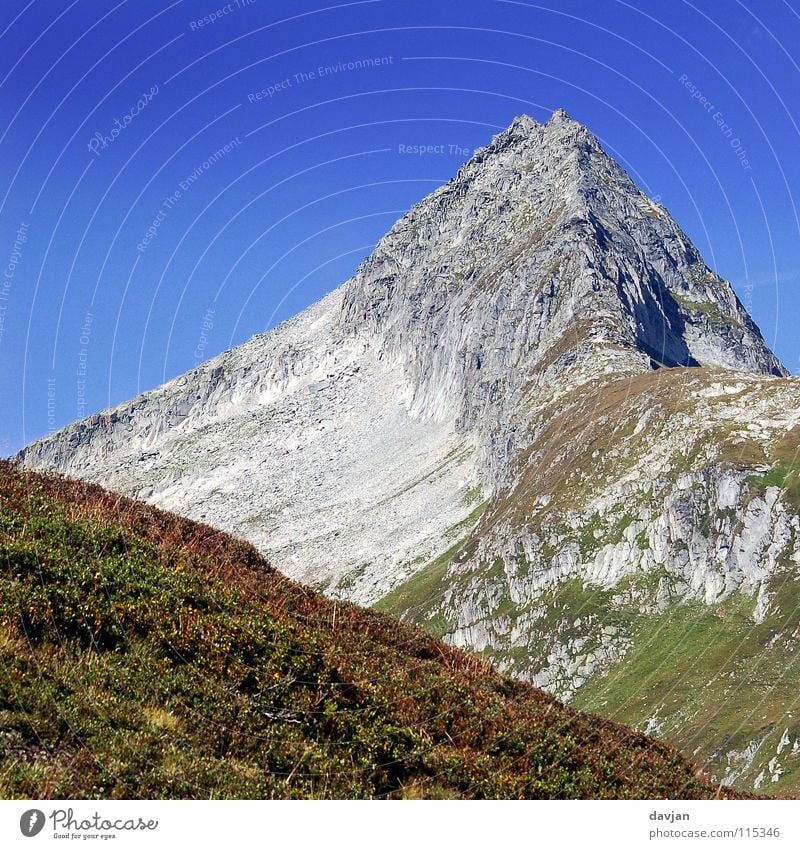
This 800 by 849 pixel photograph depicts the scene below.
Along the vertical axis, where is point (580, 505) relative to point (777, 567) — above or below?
above

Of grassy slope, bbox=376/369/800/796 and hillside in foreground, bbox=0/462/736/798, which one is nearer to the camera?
hillside in foreground, bbox=0/462/736/798

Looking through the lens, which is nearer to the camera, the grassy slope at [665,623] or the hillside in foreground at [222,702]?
the hillside in foreground at [222,702]

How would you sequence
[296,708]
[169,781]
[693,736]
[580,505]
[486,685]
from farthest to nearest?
[580,505] < [693,736] < [486,685] < [296,708] < [169,781]

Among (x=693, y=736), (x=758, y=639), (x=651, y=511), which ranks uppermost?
(x=651, y=511)

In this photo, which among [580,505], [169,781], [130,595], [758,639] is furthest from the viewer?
[580,505]

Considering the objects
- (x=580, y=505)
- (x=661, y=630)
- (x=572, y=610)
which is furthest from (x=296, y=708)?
(x=580, y=505)

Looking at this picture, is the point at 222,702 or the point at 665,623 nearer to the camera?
the point at 222,702

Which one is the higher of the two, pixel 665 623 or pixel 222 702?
pixel 222 702
